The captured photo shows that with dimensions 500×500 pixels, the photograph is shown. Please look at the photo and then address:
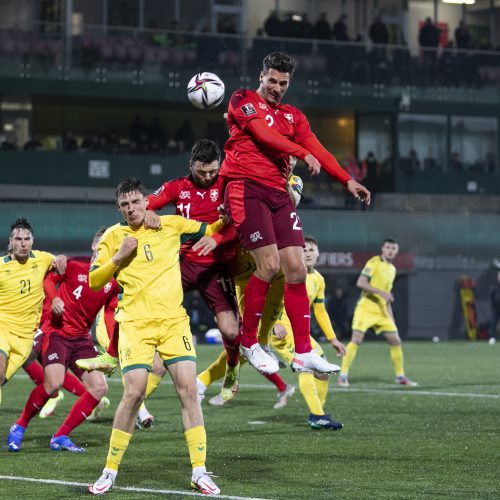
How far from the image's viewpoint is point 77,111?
38.9 metres

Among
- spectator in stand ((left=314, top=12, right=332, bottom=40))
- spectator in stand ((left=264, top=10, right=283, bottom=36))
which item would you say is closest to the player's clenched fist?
spectator in stand ((left=264, top=10, right=283, bottom=36))

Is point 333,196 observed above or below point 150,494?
above

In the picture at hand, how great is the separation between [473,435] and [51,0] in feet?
87.8

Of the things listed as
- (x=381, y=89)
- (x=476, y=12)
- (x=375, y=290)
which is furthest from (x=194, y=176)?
(x=476, y=12)

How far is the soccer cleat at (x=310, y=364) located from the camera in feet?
34.4

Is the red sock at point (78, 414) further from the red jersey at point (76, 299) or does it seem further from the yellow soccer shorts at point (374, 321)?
the yellow soccer shorts at point (374, 321)

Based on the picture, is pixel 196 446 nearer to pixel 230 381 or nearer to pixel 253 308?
pixel 253 308

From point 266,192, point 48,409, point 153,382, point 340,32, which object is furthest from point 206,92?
point 340,32

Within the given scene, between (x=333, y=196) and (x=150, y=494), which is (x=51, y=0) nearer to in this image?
(x=333, y=196)

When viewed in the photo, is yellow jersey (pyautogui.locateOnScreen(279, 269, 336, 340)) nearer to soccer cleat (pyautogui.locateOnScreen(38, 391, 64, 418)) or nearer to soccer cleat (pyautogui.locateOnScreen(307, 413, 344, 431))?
soccer cleat (pyautogui.locateOnScreen(307, 413, 344, 431))

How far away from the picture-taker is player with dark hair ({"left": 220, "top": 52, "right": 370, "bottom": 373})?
1018 cm

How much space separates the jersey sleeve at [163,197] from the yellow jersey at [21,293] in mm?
2026

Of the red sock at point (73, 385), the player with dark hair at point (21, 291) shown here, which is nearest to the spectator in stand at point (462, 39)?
the red sock at point (73, 385)

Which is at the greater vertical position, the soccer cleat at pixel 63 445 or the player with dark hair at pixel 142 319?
the player with dark hair at pixel 142 319
